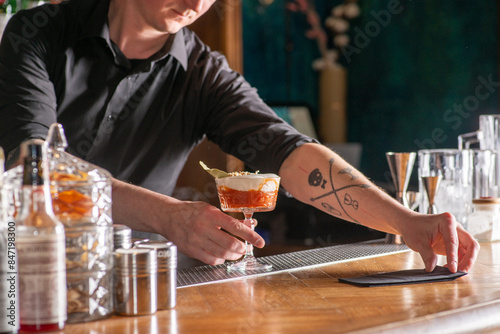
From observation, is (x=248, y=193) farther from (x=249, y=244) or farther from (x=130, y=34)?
(x=130, y=34)

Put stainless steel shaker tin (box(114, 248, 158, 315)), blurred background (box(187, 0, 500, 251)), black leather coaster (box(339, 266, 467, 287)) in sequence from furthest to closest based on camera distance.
→ blurred background (box(187, 0, 500, 251)) < black leather coaster (box(339, 266, 467, 287)) < stainless steel shaker tin (box(114, 248, 158, 315))

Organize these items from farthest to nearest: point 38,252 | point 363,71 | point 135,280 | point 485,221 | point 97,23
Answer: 1. point 363,71
2. point 97,23
3. point 485,221
4. point 135,280
5. point 38,252

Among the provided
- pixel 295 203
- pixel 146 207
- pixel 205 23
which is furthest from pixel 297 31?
Result: pixel 146 207

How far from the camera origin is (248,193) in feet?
4.27

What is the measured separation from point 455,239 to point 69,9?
1273 millimetres

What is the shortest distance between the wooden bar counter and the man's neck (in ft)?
3.07

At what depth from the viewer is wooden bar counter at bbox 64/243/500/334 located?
0.81 m

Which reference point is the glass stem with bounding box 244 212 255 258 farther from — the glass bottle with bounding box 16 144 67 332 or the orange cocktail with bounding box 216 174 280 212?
the glass bottle with bounding box 16 144 67 332

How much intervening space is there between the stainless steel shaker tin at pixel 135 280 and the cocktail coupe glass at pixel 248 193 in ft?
1.36

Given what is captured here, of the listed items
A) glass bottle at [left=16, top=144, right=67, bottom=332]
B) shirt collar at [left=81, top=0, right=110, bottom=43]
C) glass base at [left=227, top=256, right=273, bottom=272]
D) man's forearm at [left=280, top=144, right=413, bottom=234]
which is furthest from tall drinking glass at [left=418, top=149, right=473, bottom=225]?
glass bottle at [left=16, top=144, right=67, bottom=332]

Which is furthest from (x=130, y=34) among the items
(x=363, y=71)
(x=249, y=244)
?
(x=363, y=71)

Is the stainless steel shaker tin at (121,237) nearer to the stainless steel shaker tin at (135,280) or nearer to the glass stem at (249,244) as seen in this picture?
the stainless steel shaker tin at (135,280)

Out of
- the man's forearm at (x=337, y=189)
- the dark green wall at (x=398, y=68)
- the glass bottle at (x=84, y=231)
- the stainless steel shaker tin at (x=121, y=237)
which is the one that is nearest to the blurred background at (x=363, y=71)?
the dark green wall at (x=398, y=68)

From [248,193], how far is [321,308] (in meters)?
0.43
